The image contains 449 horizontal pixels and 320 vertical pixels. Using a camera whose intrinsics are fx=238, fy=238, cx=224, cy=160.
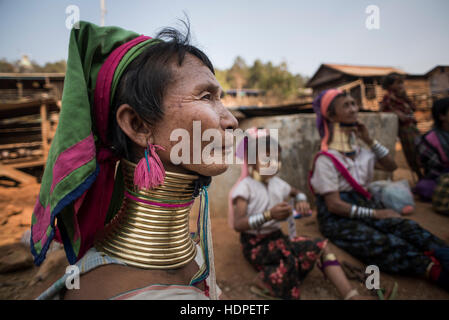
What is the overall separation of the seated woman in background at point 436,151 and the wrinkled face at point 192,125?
16.8 feet

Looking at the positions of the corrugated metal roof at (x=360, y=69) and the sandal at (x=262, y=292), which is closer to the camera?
the sandal at (x=262, y=292)

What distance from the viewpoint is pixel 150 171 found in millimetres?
1104

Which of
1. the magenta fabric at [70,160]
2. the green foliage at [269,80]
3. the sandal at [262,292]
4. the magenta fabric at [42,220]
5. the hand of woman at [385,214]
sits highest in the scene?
the green foliage at [269,80]

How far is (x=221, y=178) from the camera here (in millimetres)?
5258

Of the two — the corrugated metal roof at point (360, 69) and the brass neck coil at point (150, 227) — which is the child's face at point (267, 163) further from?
the corrugated metal roof at point (360, 69)

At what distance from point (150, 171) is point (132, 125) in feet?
0.84

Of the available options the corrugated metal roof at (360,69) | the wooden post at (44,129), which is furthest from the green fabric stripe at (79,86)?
the corrugated metal roof at (360,69)

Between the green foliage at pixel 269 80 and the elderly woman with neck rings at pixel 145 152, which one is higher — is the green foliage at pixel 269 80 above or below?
above

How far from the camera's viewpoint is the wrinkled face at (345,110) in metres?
3.60

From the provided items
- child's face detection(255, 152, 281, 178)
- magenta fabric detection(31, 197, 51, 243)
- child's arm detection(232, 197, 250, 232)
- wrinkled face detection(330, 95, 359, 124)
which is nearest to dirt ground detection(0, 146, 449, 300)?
child's arm detection(232, 197, 250, 232)

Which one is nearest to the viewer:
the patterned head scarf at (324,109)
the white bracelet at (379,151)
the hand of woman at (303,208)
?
the hand of woman at (303,208)

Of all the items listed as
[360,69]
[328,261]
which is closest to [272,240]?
[328,261]

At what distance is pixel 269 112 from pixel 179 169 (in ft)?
18.2
